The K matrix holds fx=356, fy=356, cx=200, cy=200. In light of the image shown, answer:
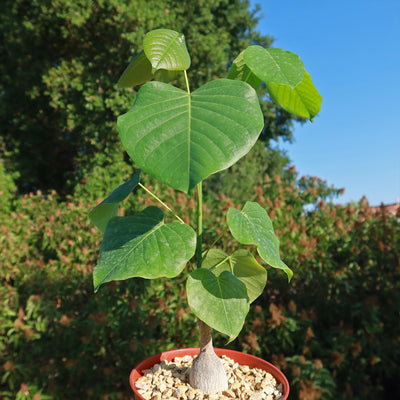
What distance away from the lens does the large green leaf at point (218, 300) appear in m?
0.95

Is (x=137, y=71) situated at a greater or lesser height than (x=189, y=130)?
greater


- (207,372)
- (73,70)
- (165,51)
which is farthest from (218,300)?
(73,70)

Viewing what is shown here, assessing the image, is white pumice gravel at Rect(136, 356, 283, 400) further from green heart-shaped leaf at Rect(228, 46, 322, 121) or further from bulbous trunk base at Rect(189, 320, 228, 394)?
green heart-shaped leaf at Rect(228, 46, 322, 121)

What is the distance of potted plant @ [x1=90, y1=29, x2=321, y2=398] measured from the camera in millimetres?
816

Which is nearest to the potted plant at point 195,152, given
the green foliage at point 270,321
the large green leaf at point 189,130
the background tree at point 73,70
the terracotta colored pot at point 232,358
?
the large green leaf at point 189,130

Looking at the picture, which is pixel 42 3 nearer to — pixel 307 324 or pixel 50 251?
pixel 50 251

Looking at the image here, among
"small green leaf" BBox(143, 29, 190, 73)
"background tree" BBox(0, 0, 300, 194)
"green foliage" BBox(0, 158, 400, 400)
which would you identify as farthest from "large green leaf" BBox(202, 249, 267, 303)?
"background tree" BBox(0, 0, 300, 194)

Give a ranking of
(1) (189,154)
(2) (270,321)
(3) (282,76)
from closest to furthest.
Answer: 1. (1) (189,154)
2. (3) (282,76)
3. (2) (270,321)

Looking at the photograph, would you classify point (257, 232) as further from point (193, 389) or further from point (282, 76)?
point (193, 389)

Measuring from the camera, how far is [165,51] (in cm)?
101

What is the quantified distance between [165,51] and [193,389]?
1082mm

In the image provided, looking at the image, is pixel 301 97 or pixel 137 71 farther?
pixel 137 71

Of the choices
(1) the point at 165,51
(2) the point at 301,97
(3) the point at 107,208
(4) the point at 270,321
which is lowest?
(3) the point at 107,208

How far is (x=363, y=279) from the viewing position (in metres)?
2.47
